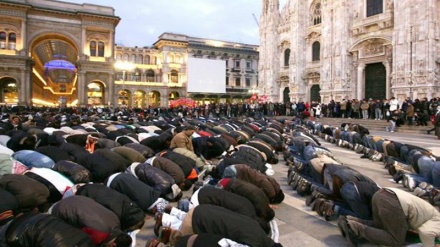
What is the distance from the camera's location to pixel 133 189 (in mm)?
4914

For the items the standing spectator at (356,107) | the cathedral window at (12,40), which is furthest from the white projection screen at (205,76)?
the standing spectator at (356,107)

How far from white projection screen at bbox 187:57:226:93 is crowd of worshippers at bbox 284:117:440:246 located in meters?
45.1

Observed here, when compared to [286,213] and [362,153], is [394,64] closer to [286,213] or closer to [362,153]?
[362,153]

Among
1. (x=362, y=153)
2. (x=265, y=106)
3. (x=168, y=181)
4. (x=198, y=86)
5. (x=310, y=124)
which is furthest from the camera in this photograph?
(x=198, y=86)

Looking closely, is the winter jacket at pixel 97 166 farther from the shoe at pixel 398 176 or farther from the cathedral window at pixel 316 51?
the cathedral window at pixel 316 51

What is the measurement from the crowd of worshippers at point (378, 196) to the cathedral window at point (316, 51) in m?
23.4

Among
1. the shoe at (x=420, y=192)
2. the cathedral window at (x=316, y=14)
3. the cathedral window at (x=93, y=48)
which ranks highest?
the cathedral window at (x=316, y=14)

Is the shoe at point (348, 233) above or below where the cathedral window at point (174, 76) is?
below

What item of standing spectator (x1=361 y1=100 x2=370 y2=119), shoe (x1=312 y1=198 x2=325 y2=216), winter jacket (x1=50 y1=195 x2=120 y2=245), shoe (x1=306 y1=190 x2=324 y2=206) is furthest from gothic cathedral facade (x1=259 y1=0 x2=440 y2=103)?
winter jacket (x1=50 y1=195 x2=120 y2=245)

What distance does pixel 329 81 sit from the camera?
27.2 meters

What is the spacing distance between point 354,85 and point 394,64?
4.63 m

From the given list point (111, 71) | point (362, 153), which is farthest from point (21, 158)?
point (111, 71)

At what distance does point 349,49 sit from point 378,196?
82.2 ft

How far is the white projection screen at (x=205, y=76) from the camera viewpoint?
5259 cm
